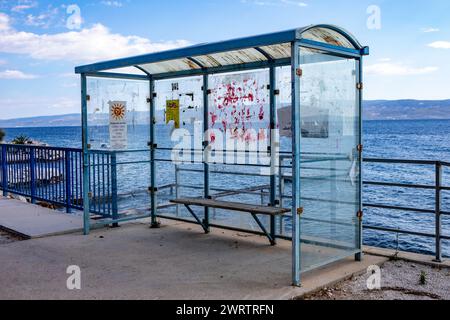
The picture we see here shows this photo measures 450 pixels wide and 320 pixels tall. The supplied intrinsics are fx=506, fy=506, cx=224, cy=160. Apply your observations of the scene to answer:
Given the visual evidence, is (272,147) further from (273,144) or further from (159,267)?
(159,267)

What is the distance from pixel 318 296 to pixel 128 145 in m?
4.09

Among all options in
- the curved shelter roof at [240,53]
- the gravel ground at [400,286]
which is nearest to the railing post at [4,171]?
the curved shelter roof at [240,53]

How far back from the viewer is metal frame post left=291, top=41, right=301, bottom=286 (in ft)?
15.9

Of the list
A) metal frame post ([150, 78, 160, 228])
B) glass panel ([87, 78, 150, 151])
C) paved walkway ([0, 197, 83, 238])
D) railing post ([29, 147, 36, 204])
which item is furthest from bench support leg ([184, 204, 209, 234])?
railing post ([29, 147, 36, 204])

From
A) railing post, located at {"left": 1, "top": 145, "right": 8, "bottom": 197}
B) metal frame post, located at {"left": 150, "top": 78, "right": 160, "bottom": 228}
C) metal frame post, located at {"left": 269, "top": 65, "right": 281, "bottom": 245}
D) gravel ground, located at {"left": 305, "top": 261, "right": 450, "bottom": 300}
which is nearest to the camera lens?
gravel ground, located at {"left": 305, "top": 261, "right": 450, "bottom": 300}

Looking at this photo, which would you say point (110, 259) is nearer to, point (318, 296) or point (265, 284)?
point (265, 284)

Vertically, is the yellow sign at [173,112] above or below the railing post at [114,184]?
above

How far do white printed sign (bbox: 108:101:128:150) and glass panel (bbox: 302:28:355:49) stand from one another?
3402mm

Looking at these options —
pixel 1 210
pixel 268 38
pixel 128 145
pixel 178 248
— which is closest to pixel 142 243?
pixel 178 248

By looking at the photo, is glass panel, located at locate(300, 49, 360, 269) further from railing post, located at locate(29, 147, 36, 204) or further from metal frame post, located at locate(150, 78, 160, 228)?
railing post, located at locate(29, 147, 36, 204)

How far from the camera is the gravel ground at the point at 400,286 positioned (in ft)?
15.5

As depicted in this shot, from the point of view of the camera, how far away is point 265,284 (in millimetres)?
5004

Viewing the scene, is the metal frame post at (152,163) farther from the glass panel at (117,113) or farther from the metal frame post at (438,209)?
the metal frame post at (438,209)
